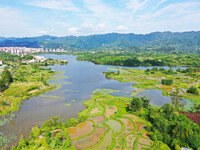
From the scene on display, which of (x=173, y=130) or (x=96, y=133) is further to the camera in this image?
(x=96, y=133)

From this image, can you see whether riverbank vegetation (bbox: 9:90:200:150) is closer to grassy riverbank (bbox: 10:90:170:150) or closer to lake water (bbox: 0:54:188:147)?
grassy riverbank (bbox: 10:90:170:150)

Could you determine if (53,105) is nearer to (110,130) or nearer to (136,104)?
(110,130)

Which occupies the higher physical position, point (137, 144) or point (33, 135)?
point (33, 135)

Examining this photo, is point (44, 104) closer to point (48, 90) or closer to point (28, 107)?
point (28, 107)

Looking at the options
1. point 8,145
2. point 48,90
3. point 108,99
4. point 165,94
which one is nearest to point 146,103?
point 108,99

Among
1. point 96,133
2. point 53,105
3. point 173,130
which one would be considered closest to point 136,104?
point 173,130

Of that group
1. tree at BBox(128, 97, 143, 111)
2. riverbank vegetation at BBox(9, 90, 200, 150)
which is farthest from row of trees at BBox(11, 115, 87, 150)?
tree at BBox(128, 97, 143, 111)

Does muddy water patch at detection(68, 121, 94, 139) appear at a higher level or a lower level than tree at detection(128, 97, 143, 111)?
lower

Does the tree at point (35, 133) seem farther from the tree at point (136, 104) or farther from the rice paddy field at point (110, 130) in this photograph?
the tree at point (136, 104)
